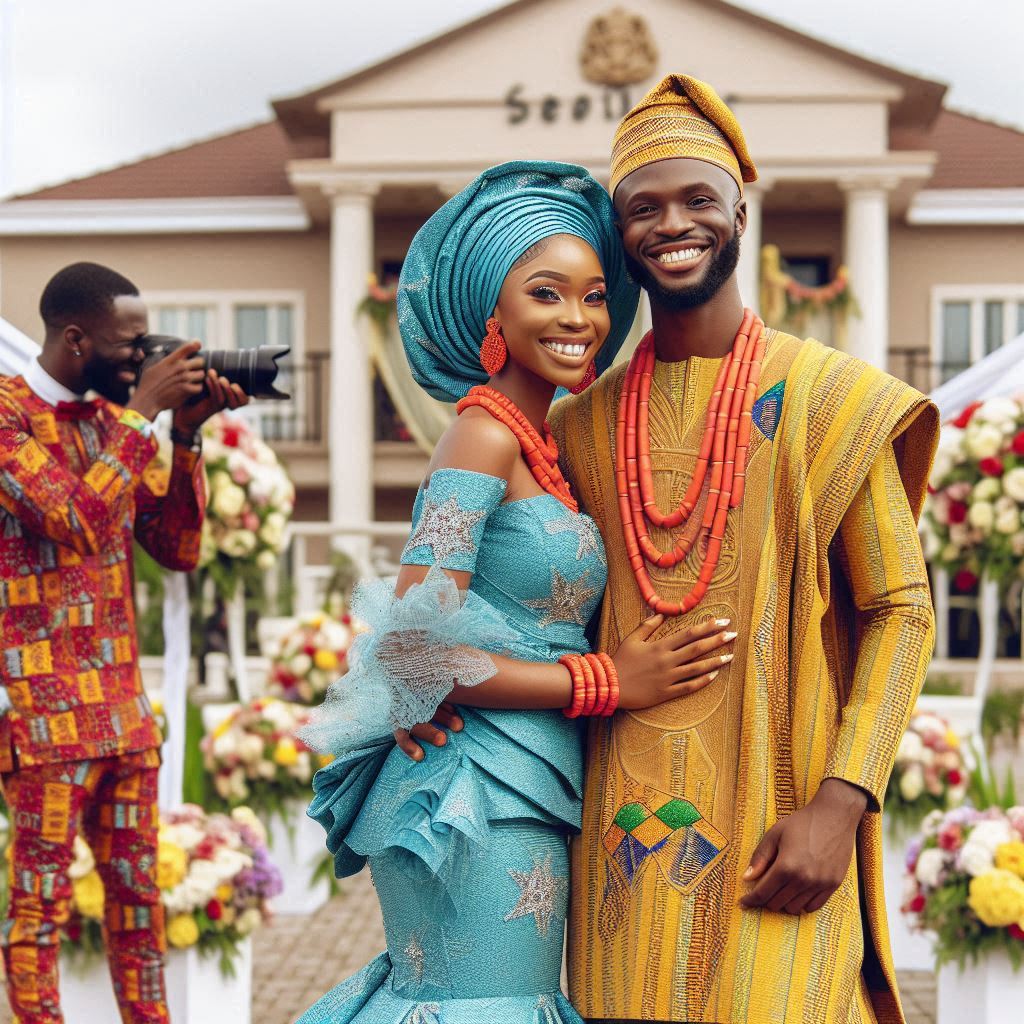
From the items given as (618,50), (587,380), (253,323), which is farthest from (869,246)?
(587,380)

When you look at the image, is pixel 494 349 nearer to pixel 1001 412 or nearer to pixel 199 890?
pixel 199 890

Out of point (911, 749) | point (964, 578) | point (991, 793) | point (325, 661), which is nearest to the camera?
point (991, 793)

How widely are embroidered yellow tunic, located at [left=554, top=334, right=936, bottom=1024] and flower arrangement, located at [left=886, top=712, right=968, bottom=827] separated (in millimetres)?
3463

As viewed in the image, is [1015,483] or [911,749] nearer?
[911,749]

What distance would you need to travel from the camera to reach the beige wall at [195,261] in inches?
730

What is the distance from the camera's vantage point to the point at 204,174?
19.8 metres

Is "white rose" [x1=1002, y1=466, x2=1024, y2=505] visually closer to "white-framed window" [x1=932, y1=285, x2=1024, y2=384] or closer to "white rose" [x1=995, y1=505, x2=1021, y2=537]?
"white rose" [x1=995, y1=505, x2=1021, y2=537]

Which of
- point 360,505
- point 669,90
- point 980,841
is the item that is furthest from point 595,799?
point 360,505

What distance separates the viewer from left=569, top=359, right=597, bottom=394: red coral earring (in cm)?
276

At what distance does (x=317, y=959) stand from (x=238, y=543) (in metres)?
1.70

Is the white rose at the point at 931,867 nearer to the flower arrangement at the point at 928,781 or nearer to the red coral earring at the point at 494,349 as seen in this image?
the flower arrangement at the point at 928,781

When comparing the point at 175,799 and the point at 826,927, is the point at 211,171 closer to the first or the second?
the point at 175,799

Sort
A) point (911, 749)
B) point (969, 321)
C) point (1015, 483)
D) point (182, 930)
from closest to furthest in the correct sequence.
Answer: point (182, 930) < point (911, 749) < point (1015, 483) < point (969, 321)

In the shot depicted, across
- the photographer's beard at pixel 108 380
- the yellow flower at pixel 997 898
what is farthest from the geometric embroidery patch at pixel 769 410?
the yellow flower at pixel 997 898
